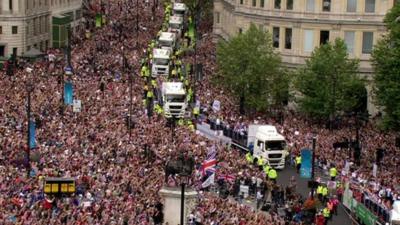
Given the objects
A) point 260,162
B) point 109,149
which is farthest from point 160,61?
point 109,149

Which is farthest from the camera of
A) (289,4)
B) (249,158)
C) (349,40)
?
(289,4)

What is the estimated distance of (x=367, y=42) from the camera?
75.3 m

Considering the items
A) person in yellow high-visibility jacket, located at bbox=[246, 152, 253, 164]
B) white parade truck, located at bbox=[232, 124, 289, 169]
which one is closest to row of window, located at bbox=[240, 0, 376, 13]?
white parade truck, located at bbox=[232, 124, 289, 169]

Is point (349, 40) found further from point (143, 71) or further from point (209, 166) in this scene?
point (209, 166)

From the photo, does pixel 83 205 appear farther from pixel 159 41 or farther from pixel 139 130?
pixel 159 41

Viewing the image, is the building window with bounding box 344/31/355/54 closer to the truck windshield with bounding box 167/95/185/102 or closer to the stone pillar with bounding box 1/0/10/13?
the truck windshield with bounding box 167/95/185/102

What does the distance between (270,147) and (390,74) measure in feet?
30.5

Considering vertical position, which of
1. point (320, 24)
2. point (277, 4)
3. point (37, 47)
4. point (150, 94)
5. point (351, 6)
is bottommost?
point (37, 47)

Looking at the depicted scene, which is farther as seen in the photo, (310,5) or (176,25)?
(176,25)

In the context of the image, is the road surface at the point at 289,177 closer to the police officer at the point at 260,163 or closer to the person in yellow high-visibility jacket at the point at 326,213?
the person in yellow high-visibility jacket at the point at 326,213

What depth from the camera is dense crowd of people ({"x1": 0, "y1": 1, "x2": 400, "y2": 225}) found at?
3716cm

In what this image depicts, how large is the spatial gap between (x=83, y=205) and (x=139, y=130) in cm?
1993

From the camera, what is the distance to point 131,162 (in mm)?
47844

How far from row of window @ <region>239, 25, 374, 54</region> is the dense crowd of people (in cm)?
697
